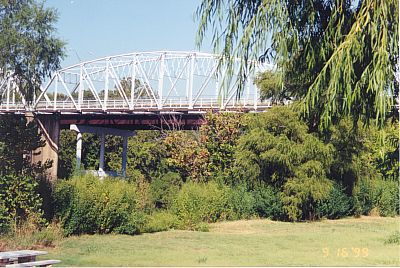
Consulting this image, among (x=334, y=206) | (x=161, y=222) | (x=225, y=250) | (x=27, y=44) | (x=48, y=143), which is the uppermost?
(x=27, y=44)

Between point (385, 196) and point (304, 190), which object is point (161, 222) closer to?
point (304, 190)

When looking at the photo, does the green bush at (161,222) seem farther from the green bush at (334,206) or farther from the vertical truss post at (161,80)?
the vertical truss post at (161,80)

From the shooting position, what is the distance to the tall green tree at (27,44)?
10.2 m

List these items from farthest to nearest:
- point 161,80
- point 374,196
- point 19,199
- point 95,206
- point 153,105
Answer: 1. point 161,80
2. point 153,105
3. point 374,196
4. point 95,206
5. point 19,199

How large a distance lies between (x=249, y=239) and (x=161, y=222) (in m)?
2.85

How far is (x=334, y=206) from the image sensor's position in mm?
17031

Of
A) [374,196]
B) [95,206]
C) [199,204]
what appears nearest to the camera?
[95,206]

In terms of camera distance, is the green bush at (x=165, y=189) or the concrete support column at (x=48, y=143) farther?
the green bush at (x=165, y=189)

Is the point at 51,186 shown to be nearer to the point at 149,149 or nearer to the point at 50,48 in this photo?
the point at 50,48

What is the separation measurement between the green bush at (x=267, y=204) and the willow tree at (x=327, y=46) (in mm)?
11260

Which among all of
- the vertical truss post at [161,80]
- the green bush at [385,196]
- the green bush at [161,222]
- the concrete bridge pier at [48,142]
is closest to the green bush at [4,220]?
the concrete bridge pier at [48,142]
